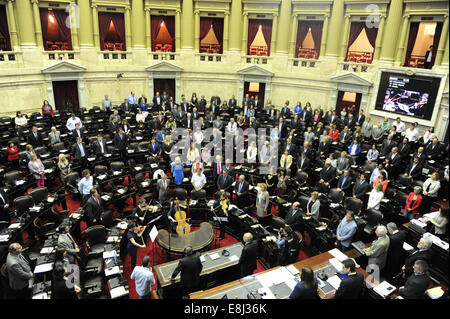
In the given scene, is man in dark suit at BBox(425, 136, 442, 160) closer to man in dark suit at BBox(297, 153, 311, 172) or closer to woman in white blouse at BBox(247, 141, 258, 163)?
man in dark suit at BBox(297, 153, 311, 172)

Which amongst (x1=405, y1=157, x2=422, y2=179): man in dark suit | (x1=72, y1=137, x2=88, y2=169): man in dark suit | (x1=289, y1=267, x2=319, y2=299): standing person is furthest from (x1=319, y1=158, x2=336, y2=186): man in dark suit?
(x1=72, y1=137, x2=88, y2=169): man in dark suit

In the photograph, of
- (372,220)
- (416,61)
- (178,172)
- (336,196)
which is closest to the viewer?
A: (372,220)

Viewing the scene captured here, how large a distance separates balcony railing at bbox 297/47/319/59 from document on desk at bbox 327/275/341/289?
1692cm

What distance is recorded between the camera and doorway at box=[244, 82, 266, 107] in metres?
21.8

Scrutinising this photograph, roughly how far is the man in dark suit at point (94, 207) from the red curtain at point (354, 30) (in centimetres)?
1716

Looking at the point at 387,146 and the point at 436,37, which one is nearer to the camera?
the point at 387,146

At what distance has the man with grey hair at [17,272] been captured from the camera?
19.7 feet

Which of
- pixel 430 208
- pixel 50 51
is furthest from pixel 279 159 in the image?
pixel 50 51

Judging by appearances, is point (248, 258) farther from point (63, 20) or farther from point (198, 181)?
point (63, 20)

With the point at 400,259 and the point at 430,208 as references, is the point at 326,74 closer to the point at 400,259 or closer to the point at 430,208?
the point at 430,208

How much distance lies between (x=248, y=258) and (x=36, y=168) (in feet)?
26.5

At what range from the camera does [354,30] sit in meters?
18.5

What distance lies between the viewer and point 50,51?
17.6 m

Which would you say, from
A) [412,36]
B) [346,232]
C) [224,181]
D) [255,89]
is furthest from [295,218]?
[255,89]
